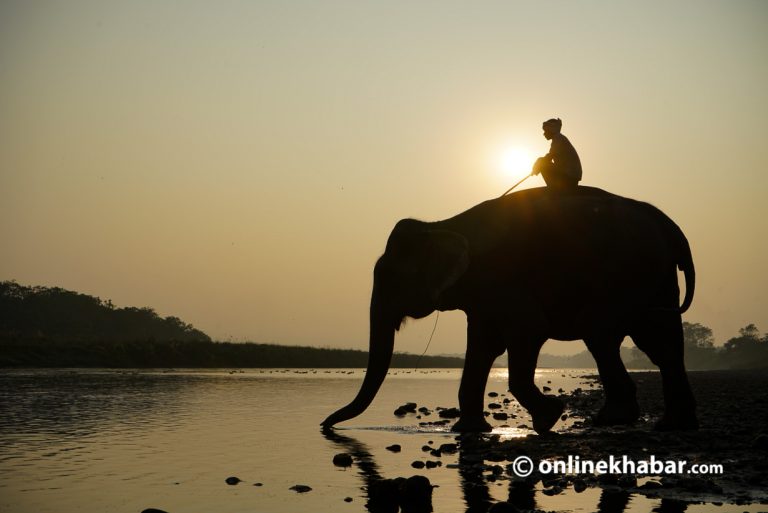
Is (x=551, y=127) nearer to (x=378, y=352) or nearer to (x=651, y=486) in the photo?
(x=378, y=352)

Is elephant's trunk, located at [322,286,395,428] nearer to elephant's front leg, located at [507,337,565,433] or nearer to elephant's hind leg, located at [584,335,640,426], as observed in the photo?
elephant's front leg, located at [507,337,565,433]

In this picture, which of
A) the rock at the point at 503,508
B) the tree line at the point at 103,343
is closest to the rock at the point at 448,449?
the rock at the point at 503,508

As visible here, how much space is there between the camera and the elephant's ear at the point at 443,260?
16.0 meters

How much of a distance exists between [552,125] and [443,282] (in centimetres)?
371

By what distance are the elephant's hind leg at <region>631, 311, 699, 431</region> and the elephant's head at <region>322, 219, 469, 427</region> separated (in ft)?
12.1

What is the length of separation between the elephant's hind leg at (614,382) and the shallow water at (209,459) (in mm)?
2173

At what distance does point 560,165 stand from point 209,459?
7829 mm

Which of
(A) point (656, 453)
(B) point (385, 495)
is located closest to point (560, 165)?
(A) point (656, 453)

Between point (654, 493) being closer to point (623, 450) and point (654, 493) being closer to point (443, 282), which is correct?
point (623, 450)

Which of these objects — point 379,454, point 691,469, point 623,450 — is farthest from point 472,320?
point 691,469

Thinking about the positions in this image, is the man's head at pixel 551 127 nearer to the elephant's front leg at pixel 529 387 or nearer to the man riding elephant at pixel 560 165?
the man riding elephant at pixel 560 165

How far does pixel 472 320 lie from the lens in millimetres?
16875

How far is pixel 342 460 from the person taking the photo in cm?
1419

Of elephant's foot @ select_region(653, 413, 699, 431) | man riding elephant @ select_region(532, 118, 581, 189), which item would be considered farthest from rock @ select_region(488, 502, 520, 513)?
man riding elephant @ select_region(532, 118, 581, 189)
